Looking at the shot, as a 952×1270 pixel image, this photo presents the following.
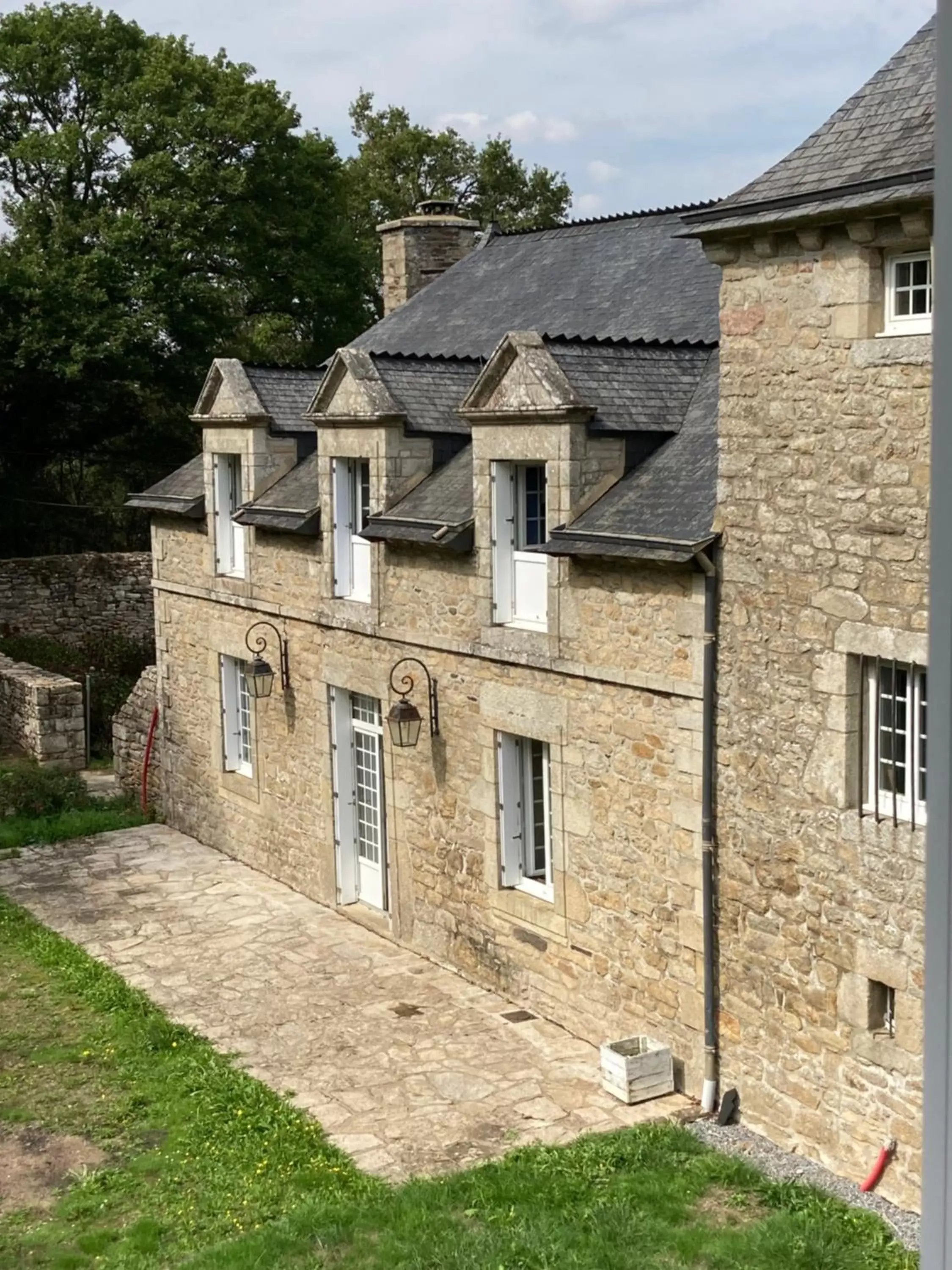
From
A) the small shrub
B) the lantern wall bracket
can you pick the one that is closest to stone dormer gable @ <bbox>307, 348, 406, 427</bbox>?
the lantern wall bracket

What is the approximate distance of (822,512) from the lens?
24.9 ft

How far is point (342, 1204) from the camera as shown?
25.0 feet

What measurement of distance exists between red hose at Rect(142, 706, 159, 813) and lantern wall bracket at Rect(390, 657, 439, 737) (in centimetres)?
622

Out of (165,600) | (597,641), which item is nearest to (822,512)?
(597,641)

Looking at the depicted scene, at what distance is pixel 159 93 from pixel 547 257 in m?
15.7

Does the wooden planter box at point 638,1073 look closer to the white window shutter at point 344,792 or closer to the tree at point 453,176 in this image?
the white window shutter at point 344,792

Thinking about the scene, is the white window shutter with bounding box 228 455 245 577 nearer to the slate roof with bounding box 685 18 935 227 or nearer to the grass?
the grass

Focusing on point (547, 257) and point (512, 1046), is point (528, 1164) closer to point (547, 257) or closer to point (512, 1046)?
point (512, 1046)

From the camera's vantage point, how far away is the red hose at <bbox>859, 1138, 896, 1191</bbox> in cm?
743

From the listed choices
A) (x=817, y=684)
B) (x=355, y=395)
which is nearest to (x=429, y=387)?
(x=355, y=395)

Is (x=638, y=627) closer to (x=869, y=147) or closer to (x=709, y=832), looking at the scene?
(x=709, y=832)

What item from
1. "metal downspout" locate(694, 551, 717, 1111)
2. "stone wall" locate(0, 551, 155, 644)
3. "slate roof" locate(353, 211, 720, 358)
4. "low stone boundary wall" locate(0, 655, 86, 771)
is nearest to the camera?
"metal downspout" locate(694, 551, 717, 1111)

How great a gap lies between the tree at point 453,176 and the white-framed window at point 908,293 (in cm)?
3635

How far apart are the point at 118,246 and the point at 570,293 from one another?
14.9 metres
